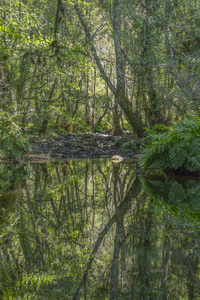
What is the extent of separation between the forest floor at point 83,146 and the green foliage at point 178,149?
6.82m

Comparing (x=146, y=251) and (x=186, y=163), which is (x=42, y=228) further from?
(x=186, y=163)

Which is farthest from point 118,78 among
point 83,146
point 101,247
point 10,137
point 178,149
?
point 101,247

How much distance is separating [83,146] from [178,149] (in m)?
10.4

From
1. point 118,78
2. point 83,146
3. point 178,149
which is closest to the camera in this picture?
point 178,149

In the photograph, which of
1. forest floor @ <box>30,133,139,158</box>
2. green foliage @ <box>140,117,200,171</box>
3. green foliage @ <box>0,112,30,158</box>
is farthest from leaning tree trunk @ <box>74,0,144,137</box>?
green foliage @ <box>140,117,200,171</box>

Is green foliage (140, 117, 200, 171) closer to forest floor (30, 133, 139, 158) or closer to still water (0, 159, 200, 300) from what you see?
still water (0, 159, 200, 300)

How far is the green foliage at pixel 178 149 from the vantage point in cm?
538

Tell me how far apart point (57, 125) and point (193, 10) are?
1096 cm

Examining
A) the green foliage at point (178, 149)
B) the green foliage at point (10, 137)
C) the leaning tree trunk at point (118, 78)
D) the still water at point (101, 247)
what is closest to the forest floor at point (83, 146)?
the leaning tree trunk at point (118, 78)

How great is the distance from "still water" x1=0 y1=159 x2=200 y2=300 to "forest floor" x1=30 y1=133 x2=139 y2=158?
9.84 metres

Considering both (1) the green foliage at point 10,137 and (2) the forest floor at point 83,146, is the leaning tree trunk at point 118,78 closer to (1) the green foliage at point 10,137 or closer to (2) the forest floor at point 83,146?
(2) the forest floor at point 83,146

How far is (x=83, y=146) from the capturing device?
15.5m

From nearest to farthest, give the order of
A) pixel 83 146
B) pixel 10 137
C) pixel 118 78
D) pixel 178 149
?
pixel 178 149 → pixel 10 137 → pixel 118 78 → pixel 83 146

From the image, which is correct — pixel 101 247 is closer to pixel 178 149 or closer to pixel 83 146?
pixel 178 149
